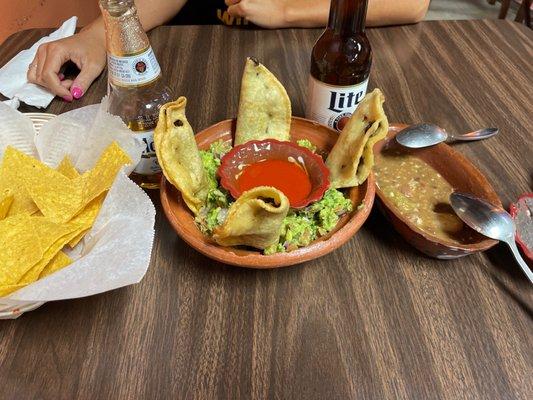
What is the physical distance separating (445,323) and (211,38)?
1301 mm

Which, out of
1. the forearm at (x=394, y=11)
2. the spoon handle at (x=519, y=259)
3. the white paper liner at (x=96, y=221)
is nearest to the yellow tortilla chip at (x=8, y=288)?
the white paper liner at (x=96, y=221)

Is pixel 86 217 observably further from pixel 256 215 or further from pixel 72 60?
pixel 72 60

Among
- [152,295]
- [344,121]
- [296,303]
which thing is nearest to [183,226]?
[152,295]

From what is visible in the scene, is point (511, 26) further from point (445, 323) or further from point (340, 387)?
point (340, 387)

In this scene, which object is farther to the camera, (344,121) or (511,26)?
(511,26)

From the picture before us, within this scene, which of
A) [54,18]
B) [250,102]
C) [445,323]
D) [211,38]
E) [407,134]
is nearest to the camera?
[445,323]

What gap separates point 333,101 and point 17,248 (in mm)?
726

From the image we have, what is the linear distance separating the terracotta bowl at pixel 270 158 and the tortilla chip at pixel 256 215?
0.39 feet

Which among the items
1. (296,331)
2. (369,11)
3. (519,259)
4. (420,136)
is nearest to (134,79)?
(296,331)

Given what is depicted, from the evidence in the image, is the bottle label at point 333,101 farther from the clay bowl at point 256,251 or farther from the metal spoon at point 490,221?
the metal spoon at point 490,221

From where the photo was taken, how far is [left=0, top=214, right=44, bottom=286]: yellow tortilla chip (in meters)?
0.72

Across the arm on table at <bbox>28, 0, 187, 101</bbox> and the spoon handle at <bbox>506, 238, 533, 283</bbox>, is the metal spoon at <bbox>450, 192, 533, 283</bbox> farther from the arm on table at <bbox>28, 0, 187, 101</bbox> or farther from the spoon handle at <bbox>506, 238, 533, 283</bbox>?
the arm on table at <bbox>28, 0, 187, 101</bbox>

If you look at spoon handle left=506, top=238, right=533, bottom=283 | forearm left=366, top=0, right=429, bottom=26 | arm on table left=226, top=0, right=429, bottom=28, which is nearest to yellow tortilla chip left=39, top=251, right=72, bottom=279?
spoon handle left=506, top=238, right=533, bottom=283

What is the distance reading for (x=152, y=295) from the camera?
2.62 ft
